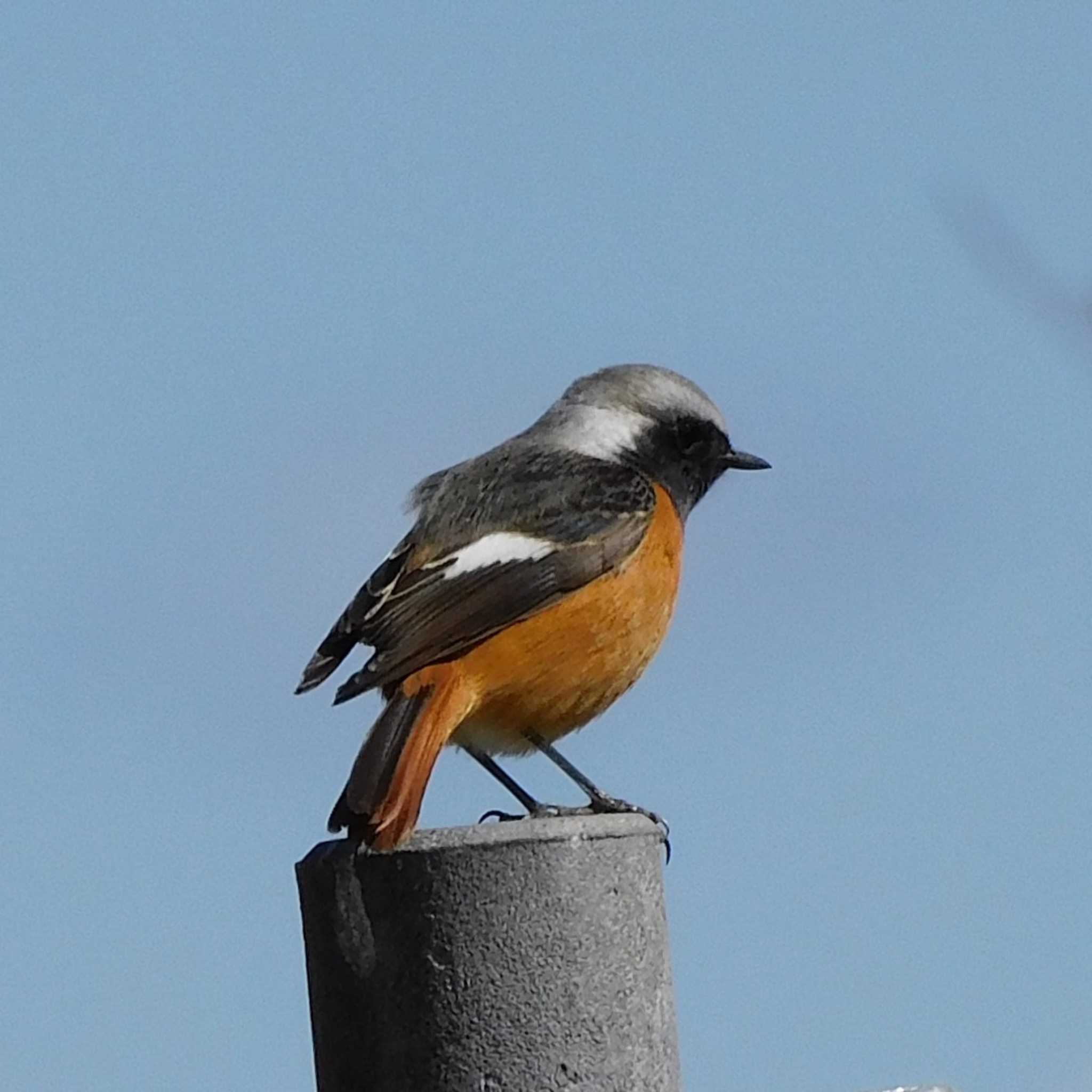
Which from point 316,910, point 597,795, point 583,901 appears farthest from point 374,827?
point 597,795

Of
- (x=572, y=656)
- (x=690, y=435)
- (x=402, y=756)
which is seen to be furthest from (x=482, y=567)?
(x=690, y=435)

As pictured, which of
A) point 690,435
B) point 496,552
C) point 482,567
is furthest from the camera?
point 690,435

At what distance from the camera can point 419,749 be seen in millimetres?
5449

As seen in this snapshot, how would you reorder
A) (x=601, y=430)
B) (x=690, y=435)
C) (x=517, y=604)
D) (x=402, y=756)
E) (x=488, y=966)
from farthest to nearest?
(x=690, y=435), (x=601, y=430), (x=517, y=604), (x=402, y=756), (x=488, y=966)

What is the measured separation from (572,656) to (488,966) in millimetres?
2526

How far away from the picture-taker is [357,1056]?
4012 millimetres

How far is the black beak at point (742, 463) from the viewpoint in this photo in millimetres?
7961

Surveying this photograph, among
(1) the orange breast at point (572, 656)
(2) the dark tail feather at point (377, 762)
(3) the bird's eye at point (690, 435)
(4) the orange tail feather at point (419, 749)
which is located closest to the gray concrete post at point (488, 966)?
(4) the orange tail feather at point (419, 749)

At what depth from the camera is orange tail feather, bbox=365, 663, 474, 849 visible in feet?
14.4

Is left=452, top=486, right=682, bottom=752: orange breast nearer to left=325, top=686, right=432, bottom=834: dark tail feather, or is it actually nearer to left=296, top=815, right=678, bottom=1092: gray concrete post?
left=325, top=686, right=432, bottom=834: dark tail feather

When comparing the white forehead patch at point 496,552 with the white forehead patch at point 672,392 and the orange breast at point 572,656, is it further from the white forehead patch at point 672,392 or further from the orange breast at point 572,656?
the white forehead patch at point 672,392

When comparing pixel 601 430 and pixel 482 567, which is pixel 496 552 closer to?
pixel 482 567

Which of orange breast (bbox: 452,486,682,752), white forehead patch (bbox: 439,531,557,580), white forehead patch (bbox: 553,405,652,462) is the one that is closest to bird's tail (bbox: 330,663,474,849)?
orange breast (bbox: 452,486,682,752)

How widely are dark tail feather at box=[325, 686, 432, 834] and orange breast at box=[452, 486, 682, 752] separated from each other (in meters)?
0.32
